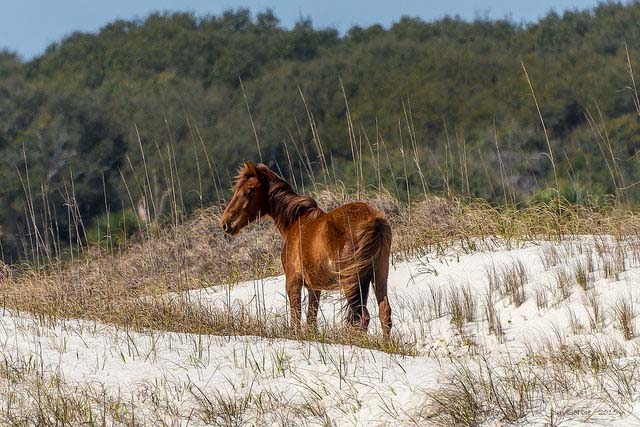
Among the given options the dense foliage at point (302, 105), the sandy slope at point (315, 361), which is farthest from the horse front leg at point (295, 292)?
the dense foliage at point (302, 105)

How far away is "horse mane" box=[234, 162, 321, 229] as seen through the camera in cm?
873

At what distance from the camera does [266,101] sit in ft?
115

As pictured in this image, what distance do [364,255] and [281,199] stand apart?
143 cm

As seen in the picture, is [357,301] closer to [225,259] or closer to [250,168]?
[250,168]

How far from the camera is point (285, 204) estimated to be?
880 cm

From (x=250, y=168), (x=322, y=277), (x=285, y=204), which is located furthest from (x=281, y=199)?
(x=322, y=277)

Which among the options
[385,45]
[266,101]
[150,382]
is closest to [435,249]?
[150,382]

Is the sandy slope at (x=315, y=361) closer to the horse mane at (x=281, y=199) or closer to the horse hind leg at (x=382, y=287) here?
the horse hind leg at (x=382, y=287)

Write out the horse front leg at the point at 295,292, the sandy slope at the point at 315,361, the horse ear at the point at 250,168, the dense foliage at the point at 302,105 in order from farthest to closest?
the dense foliage at the point at 302,105 → the horse ear at the point at 250,168 → the horse front leg at the point at 295,292 → the sandy slope at the point at 315,361

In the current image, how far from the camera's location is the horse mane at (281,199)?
8734 mm

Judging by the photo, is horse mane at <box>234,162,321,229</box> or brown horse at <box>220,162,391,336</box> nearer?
brown horse at <box>220,162,391,336</box>

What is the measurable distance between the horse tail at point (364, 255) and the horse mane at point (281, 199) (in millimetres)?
1049

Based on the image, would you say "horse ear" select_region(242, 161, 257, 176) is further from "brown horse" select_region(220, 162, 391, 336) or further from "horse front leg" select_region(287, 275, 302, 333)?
"horse front leg" select_region(287, 275, 302, 333)

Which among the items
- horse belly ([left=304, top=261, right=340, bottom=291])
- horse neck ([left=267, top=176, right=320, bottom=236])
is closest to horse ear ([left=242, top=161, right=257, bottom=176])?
horse neck ([left=267, top=176, right=320, bottom=236])
